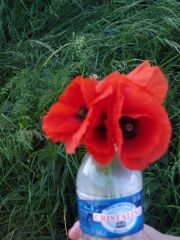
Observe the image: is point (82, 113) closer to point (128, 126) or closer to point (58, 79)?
point (128, 126)

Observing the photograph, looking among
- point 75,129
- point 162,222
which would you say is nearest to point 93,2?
point 162,222

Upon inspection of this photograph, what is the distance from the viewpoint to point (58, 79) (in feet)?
9.59

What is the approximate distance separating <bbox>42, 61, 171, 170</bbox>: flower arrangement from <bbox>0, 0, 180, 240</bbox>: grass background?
4.55 feet

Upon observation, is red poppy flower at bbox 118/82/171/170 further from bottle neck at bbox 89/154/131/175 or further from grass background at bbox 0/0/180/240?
grass background at bbox 0/0/180/240

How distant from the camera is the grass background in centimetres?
267

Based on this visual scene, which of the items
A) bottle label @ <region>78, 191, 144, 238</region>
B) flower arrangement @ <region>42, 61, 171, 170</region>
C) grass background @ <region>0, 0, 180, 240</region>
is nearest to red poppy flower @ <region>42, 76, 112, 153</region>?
flower arrangement @ <region>42, 61, 171, 170</region>

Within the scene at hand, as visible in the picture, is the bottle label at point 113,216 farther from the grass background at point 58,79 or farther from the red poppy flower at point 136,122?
the grass background at point 58,79

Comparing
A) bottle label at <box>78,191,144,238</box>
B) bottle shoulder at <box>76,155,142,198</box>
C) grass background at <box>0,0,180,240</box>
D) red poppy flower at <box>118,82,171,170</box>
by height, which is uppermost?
red poppy flower at <box>118,82,171,170</box>

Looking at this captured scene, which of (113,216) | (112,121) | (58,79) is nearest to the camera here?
(112,121)

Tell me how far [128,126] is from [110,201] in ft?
0.51

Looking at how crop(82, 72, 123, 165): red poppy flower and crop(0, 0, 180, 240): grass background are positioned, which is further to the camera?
crop(0, 0, 180, 240): grass background

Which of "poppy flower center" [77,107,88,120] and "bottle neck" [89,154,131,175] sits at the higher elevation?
"poppy flower center" [77,107,88,120]

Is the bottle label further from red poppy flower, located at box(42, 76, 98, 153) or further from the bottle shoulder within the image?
red poppy flower, located at box(42, 76, 98, 153)

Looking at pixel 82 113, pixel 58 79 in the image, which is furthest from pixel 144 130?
pixel 58 79
